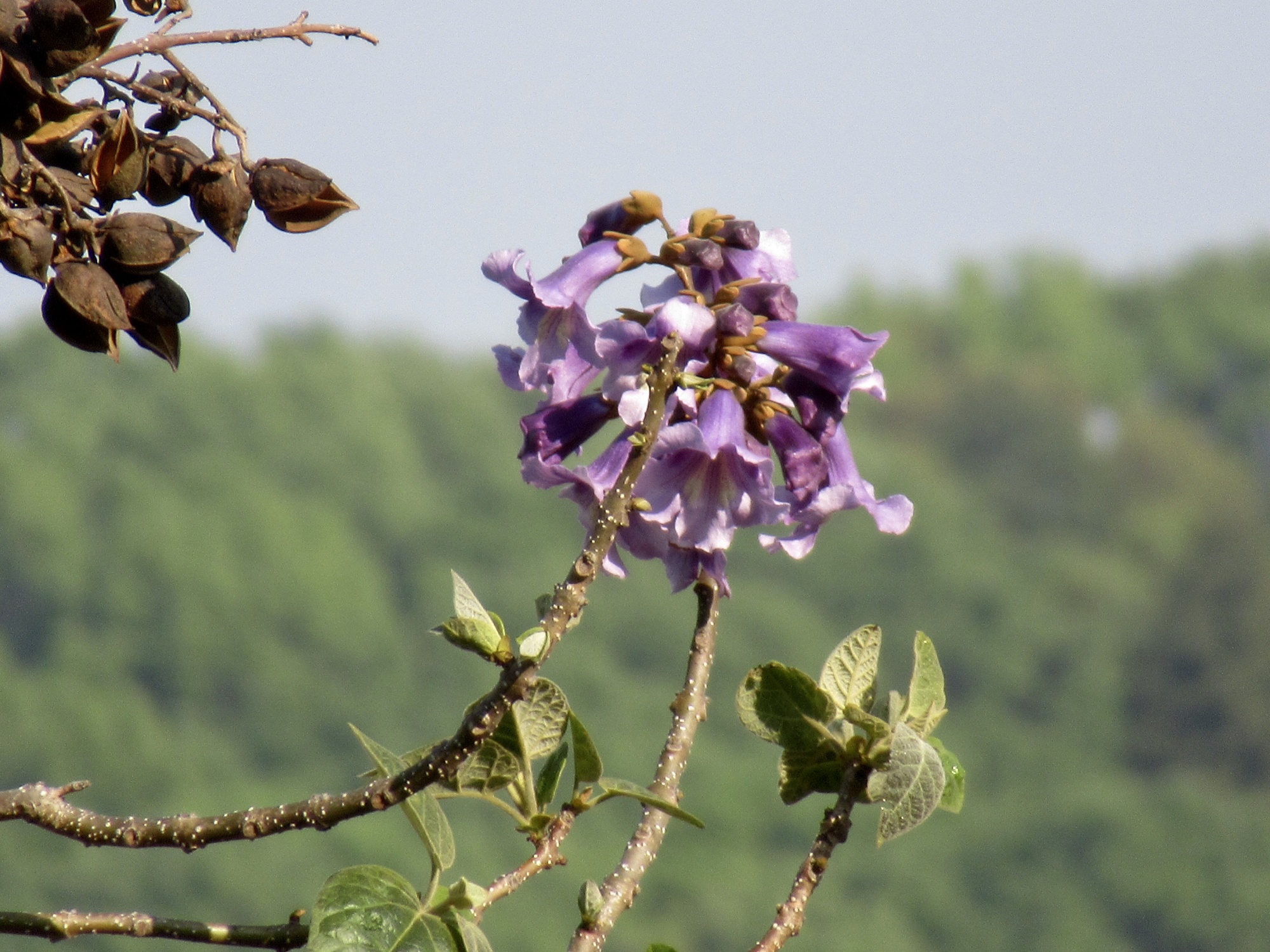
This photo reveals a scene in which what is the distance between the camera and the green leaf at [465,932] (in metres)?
2.16

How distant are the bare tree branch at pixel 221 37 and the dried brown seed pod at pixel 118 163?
8cm

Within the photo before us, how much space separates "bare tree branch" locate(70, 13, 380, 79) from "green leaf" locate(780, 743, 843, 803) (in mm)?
1227

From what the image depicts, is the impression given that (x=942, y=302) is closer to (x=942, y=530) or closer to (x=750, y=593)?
(x=942, y=530)

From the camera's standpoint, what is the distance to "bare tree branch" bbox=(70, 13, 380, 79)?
6.59 feet

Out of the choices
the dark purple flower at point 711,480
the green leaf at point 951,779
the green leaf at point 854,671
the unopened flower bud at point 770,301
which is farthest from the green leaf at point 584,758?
the unopened flower bud at point 770,301

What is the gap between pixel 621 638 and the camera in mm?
74750

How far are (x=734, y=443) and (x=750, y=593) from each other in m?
77.0

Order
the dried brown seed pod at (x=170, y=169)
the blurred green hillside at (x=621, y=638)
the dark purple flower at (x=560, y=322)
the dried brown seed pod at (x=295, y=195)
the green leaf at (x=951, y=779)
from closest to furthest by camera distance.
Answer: the dried brown seed pod at (x=170, y=169) < the dried brown seed pod at (x=295, y=195) < the dark purple flower at (x=560, y=322) < the green leaf at (x=951, y=779) < the blurred green hillside at (x=621, y=638)

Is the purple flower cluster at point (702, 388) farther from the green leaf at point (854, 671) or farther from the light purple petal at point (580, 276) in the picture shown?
the green leaf at point (854, 671)

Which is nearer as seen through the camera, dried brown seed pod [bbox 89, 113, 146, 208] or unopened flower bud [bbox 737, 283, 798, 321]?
dried brown seed pod [bbox 89, 113, 146, 208]

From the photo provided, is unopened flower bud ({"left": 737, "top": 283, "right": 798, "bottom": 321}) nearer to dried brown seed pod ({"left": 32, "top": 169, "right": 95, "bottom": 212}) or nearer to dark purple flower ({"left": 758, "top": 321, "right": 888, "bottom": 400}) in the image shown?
dark purple flower ({"left": 758, "top": 321, "right": 888, "bottom": 400})

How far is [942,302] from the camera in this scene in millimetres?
110500

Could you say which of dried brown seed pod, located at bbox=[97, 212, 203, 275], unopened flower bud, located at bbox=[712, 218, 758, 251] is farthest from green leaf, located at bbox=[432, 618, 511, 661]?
unopened flower bud, located at bbox=[712, 218, 758, 251]

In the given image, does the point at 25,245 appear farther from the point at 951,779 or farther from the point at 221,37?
the point at 951,779
